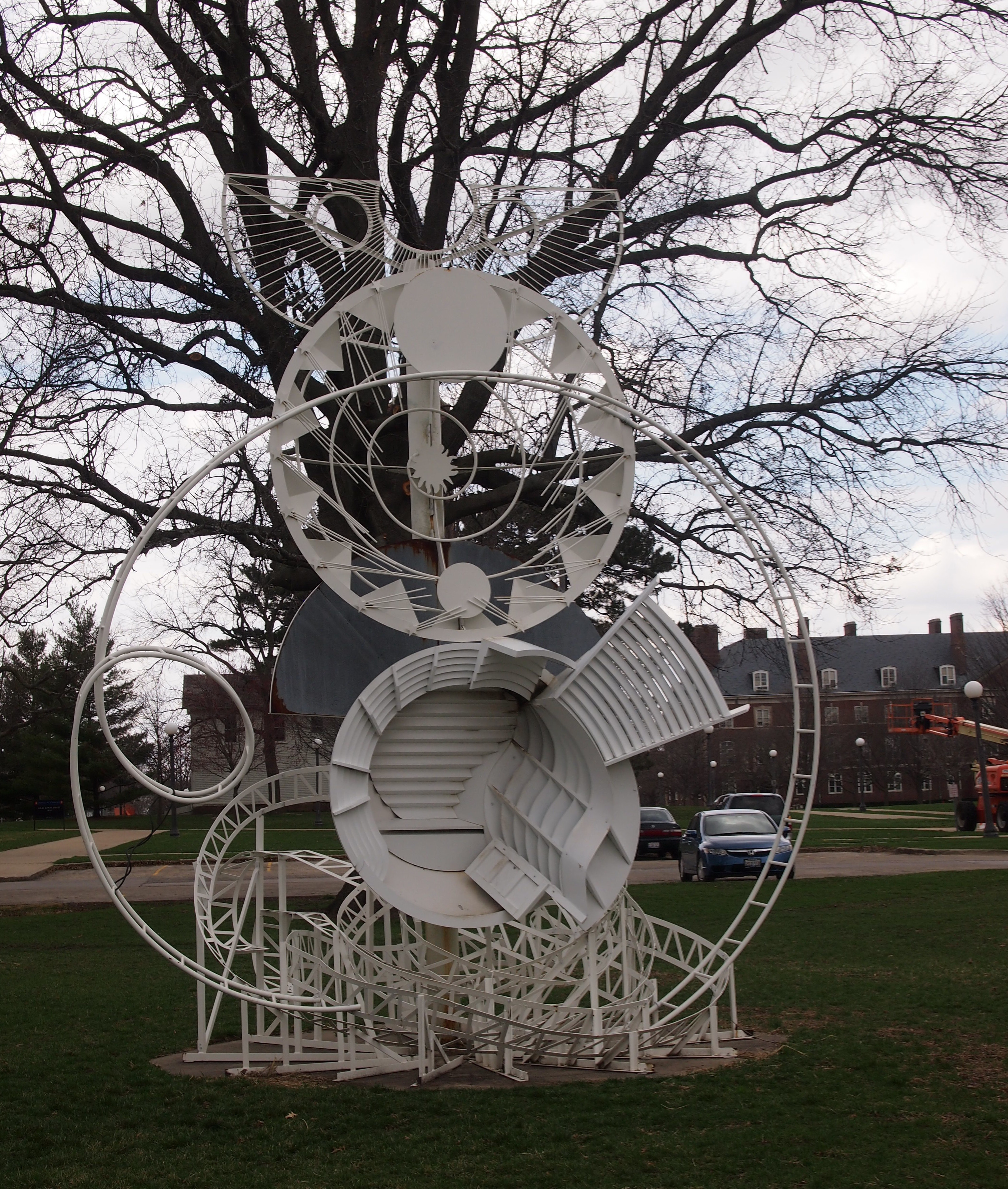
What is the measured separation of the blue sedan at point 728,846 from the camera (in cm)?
2245

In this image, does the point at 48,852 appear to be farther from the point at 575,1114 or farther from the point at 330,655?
the point at 575,1114

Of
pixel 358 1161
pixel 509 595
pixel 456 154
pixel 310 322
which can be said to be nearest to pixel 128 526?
pixel 310 322

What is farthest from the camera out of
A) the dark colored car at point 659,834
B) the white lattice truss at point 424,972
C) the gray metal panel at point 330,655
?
the dark colored car at point 659,834

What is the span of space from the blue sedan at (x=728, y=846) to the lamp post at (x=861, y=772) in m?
30.7

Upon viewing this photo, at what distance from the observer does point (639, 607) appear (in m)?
8.37

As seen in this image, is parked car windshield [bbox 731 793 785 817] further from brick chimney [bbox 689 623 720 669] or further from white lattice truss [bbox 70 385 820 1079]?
white lattice truss [bbox 70 385 820 1079]

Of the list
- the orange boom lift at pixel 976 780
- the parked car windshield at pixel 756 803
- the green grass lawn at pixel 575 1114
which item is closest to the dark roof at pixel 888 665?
the orange boom lift at pixel 976 780

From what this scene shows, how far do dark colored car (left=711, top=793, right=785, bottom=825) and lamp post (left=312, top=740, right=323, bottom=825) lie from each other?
8.25m

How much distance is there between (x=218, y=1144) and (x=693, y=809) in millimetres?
58384

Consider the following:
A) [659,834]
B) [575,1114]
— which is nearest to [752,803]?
[659,834]

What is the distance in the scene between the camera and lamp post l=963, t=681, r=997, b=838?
96.7 ft

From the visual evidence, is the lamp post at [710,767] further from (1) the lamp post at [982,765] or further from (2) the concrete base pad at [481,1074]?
(1) the lamp post at [982,765]

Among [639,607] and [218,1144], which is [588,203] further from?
[218,1144]

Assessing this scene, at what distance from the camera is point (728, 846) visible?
22609 mm
